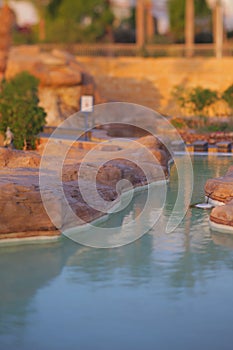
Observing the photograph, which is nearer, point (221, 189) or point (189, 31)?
point (221, 189)

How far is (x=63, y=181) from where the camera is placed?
14.2 m

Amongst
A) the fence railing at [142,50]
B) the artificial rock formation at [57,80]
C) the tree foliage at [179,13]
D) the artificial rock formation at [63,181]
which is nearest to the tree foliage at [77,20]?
the tree foliage at [179,13]

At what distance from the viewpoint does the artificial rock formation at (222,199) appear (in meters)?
12.4

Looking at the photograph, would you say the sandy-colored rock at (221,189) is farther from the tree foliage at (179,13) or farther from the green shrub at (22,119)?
the tree foliage at (179,13)

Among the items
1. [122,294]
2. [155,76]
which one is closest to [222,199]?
[122,294]

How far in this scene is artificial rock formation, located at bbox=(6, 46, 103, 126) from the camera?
2938 cm

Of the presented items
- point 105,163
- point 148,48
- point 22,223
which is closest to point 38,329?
point 22,223

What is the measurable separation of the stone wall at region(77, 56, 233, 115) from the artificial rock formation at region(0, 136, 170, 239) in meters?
16.1

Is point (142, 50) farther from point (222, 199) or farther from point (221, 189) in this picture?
point (222, 199)

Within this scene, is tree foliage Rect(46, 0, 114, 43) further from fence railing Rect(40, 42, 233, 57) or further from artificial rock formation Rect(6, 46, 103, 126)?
artificial rock formation Rect(6, 46, 103, 126)

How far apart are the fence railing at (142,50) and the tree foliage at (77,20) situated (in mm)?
4703

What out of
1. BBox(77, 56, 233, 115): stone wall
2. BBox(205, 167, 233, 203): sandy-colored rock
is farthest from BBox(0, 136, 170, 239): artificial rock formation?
BBox(77, 56, 233, 115): stone wall

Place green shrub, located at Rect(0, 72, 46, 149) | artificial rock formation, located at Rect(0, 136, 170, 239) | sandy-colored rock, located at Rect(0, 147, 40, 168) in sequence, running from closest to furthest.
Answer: artificial rock formation, located at Rect(0, 136, 170, 239)
sandy-colored rock, located at Rect(0, 147, 40, 168)
green shrub, located at Rect(0, 72, 46, 149)

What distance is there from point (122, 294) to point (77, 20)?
39840 mm
